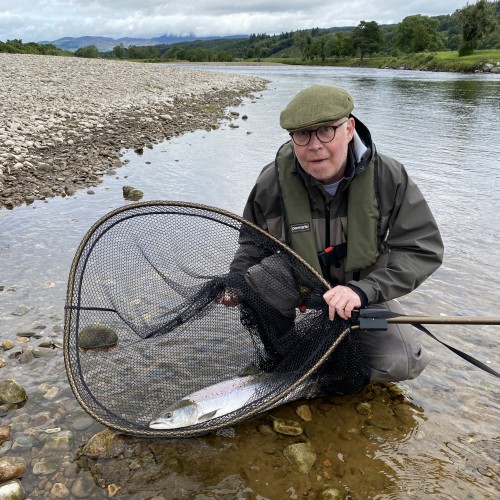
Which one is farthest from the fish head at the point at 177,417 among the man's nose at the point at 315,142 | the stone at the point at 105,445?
the man's nose at the point at 315,142

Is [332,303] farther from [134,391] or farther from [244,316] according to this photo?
[134,391]

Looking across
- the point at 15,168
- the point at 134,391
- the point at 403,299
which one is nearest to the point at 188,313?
the point at 134,391

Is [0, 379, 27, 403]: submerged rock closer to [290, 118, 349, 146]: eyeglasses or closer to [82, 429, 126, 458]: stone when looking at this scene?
[82, 429, 126, 458]: stone

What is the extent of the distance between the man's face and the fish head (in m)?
1.61

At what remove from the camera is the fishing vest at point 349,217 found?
3193mm

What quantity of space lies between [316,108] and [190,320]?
165 centimetres

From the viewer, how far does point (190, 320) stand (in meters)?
3.56

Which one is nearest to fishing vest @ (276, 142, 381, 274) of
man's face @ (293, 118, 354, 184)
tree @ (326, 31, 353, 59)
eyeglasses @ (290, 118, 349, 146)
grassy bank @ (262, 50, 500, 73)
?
man's face @ (293, 118, 354, 184)

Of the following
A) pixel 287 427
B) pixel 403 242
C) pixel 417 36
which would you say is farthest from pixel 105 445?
pixel 417 36

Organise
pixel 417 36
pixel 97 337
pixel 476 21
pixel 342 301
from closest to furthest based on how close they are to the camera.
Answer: pixel 342 301 < pixel 97 337 < pixel 476 21 < pixel 417 36

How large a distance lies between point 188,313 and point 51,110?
1300 centimetres

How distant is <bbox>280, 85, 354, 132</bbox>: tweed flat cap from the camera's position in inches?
114

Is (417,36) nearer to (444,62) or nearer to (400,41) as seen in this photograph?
(400,41)

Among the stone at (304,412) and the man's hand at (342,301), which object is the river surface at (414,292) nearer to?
the stone at (304,412)
